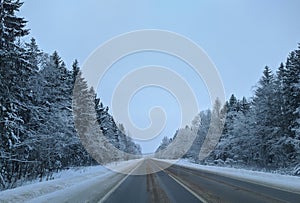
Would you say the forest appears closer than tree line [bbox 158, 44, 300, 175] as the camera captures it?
Yes

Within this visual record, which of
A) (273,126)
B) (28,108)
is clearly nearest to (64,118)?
(28,108)

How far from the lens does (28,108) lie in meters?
23.3

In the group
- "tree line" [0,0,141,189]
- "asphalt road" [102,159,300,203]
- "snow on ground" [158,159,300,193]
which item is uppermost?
"tree line" [0,0,141,189]

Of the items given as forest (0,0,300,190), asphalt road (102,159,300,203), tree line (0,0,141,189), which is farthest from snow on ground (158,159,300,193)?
tree line (0,0,141,189)

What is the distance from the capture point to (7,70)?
18.6 m

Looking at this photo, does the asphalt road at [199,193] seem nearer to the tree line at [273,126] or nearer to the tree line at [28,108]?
the tree line at [28,108]

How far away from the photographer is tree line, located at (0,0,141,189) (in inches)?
734

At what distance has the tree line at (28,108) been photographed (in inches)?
734

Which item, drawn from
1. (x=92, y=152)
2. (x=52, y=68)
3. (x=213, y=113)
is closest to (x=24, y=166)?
(x=52, y=68)

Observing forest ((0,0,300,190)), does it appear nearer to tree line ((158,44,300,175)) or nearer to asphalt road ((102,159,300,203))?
tree line ((158,44,300,175))

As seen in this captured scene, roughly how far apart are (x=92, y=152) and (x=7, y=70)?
33.6 metres

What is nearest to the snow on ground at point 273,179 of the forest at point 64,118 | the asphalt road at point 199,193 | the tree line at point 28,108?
the asphalt road at point 199,193

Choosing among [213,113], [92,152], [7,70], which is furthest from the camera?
[213,113]

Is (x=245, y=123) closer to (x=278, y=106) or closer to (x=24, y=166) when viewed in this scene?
(x=278, y=106)
